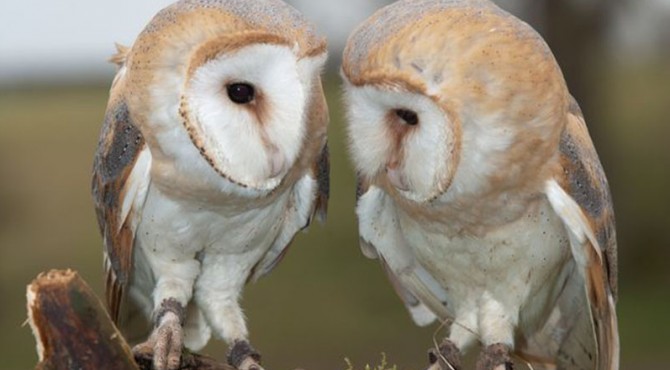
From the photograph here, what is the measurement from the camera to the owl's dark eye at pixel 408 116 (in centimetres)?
315

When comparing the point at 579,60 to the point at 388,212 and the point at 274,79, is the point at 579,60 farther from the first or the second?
the point at 274,79

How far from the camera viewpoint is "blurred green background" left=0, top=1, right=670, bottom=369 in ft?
29.2

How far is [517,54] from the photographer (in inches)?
126

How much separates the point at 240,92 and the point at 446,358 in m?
0.96

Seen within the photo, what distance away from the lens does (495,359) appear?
3551 mm

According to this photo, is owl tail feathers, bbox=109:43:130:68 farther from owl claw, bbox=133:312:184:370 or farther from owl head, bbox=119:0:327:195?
owl claw, bbox=133:312:184:370

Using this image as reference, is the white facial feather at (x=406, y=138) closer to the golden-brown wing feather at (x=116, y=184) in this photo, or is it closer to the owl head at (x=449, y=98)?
the owl head at (x=449, y=98)

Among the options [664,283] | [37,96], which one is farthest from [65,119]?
[664,283]

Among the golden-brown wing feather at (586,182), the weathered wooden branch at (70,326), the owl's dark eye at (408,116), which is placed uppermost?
the owl's dark eye at (408,116)

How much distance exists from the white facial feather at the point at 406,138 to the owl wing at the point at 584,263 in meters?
0.37

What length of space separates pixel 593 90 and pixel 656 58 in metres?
5.43

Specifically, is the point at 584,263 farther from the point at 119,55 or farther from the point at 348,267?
the point at 348,267

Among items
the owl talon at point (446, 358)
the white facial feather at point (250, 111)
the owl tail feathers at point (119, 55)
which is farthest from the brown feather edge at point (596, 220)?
the owl tail feathers at point (119, 55)

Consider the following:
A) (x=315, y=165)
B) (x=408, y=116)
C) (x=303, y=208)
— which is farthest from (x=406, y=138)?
(x=303, y=208)
